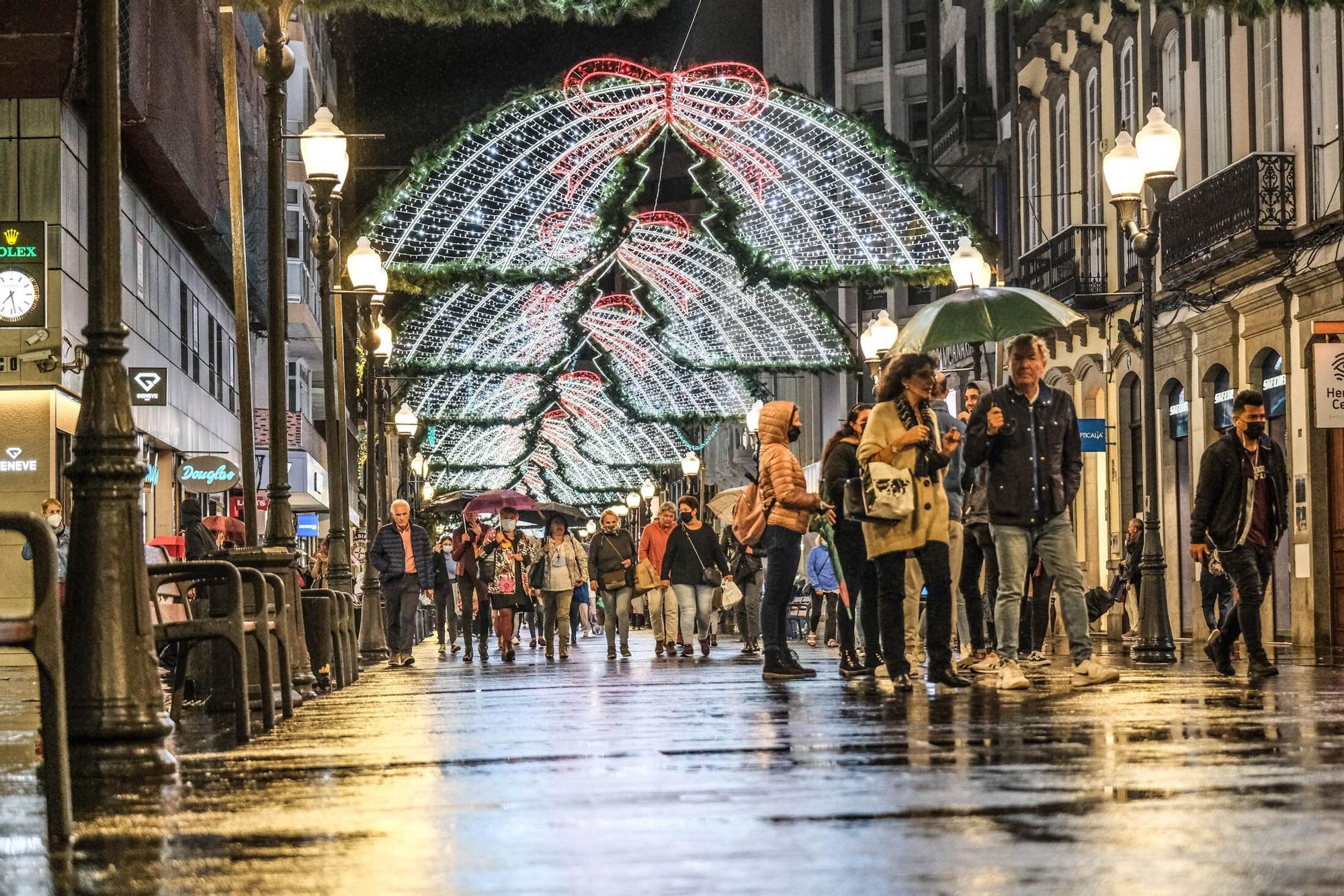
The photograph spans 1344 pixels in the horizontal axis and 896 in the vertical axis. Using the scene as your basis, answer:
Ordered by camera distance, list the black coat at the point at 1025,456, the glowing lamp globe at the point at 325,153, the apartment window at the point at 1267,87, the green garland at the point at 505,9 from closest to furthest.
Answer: the black coat at the point at 1025,456 < the green garland at the point at 505,9 < the glowing lamp globe at the point at 325,153 < the apartment window at the point at 1267,87

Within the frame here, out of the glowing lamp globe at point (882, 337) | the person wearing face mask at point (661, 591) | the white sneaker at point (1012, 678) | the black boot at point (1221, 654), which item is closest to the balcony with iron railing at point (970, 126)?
the glowing lamp globe at point (882, 337)

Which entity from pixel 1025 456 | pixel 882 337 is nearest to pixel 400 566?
pixel 882 337

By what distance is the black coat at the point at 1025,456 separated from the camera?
492 inches

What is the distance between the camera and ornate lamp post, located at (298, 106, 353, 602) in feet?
63.5

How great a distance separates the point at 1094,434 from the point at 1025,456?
15.7 m

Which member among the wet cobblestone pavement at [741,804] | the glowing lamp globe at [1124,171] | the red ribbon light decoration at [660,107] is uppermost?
the red ribbon light decoration at [660,107]

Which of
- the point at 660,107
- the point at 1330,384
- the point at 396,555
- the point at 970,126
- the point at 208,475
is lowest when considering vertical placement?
the point at 396,555

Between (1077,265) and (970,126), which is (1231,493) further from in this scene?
(970,126)

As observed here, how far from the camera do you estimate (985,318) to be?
15.6 metres

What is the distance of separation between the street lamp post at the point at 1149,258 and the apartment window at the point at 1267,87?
6.74m

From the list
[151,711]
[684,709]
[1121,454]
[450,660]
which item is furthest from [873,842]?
[1121,454]

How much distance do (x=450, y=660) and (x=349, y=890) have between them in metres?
20.5

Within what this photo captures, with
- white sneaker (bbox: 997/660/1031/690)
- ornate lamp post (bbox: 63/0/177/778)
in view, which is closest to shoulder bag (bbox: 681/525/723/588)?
white sneaker (bbox: 997/660/1031/690)

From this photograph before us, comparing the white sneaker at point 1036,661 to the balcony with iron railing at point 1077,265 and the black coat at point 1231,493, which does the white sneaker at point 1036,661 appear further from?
the balcony with iron railing at point 1077,265
